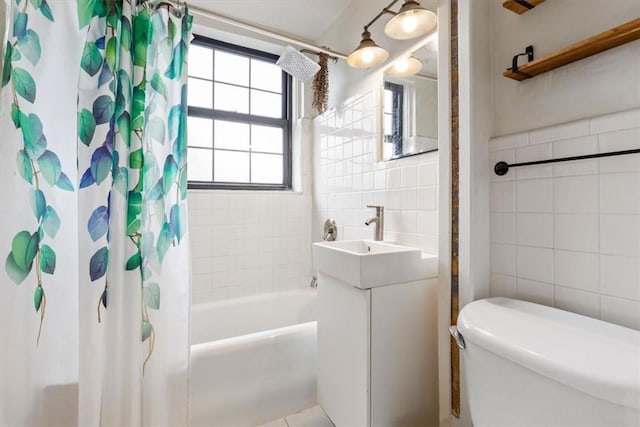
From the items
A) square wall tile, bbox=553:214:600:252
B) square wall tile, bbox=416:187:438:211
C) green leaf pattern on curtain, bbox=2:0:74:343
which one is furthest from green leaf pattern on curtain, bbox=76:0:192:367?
square wall tile, bbox=553:214:600:252

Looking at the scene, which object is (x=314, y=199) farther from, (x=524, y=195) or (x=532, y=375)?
(x=532, y=375)

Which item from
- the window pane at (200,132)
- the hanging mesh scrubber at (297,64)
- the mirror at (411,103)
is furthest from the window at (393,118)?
the window pane at (200,132)

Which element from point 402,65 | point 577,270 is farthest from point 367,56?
point 577,270

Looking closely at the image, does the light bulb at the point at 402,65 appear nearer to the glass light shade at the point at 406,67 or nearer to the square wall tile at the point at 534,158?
the glass light shade at the point at 406,67

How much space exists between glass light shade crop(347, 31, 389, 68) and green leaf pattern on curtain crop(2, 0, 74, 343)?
4.10 ft

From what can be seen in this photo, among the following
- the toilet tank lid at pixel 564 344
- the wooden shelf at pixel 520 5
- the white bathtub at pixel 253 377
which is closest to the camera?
the toilet tank lid at pixel 564 344

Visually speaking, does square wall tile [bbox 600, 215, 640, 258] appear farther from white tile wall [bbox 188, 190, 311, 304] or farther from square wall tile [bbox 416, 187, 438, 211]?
white tile wall [bbox 188, 190, 311, 304]

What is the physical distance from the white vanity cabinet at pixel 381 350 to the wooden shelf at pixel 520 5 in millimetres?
867

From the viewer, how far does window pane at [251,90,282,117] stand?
2.37 metres

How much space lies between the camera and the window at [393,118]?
1.53 meters

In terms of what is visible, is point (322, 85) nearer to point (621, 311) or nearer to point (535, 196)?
point (535, 196)

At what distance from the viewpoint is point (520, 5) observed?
0.89 metres

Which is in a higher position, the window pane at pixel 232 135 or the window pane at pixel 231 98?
the window pane at pixel 231 98

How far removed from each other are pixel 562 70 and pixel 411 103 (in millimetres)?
682
